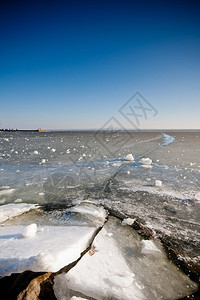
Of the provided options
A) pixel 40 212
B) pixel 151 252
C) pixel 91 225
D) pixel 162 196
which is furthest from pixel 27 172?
pixel 151 252

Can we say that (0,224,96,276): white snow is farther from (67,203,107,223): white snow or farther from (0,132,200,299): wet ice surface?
(67,203,107,223): white snow

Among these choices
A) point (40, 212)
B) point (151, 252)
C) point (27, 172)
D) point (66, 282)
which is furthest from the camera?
point (27, 172)

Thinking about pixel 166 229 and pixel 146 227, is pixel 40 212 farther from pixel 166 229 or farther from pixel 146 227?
pixel 166 229

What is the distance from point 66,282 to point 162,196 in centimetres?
289

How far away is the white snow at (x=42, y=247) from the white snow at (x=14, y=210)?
1.39ft

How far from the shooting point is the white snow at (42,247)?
1462 mm

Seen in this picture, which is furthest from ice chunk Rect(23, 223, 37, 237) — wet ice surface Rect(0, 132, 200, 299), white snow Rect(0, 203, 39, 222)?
white snow Rect(0, 203, 39, 222)

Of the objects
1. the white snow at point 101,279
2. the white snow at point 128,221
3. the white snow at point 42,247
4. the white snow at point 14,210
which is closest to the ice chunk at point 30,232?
the white snow at point 42,247

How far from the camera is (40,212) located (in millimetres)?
2885

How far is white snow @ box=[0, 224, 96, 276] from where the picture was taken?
146 cm

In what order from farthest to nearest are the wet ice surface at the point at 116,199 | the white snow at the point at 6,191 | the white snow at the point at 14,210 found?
the white snow at the point at 6,191 → the white snow at the point at 14,210 → the wet ice surface at the point at 116,199

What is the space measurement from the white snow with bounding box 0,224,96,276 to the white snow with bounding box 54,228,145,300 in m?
0.12

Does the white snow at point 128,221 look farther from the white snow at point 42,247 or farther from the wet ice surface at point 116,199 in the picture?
the white snow at point 42,247

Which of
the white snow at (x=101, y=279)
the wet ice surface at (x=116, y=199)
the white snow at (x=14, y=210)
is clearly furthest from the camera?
the white snow at (x=14, y=210)
